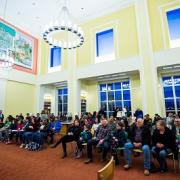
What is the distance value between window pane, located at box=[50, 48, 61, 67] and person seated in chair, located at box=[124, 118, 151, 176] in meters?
9.49

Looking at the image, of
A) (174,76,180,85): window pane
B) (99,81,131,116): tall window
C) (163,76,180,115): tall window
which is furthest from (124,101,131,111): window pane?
(174,76,180,85): window pane

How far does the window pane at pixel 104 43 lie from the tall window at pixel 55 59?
3.29m

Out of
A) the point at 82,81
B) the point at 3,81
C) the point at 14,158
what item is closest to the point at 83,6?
the point at 82,81

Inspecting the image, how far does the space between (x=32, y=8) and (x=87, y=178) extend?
10.3 meters

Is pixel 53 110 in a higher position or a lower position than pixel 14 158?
higher

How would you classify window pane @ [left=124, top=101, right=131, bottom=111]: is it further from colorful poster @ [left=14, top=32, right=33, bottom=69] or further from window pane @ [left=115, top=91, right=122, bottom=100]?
colorful poster @ [left=14, top=32, right=33, bottom=69]

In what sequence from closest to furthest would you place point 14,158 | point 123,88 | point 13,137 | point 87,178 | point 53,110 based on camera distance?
point 87,178
point 14,158
point 13,137
point 123,88
point 53,110

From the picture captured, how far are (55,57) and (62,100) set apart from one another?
3548 millimetres

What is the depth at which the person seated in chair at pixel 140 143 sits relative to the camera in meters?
3.19

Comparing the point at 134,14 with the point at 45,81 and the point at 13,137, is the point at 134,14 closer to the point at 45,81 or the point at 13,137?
the point at 45,81

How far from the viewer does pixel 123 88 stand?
10773mm

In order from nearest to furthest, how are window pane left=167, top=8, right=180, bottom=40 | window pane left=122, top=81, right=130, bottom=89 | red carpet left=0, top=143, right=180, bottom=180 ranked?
red carpet left=0, top=143, right=180, bottom=180 → window pane left=167, top=8, right=180, bottom=40 → window pane left=122, top=81, right=130, bottom=89

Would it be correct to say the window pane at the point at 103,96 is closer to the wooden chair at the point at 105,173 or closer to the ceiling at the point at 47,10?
the ceiling at the point at 47,10

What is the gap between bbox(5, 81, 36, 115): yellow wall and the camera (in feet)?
35.0
